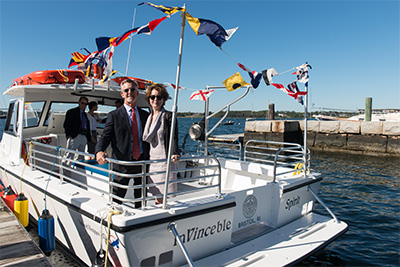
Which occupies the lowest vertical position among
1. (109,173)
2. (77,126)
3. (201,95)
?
(109,173)

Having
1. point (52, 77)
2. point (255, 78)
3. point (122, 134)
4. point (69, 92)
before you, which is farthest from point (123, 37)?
point (69, 92)

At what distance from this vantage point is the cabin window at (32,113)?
6.45 metres

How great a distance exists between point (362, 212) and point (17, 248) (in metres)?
7.63

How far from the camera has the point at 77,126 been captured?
6.02 meters

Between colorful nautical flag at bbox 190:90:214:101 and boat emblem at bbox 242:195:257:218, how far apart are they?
2278 mm

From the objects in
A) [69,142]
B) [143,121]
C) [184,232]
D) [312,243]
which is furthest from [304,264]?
[69,142]

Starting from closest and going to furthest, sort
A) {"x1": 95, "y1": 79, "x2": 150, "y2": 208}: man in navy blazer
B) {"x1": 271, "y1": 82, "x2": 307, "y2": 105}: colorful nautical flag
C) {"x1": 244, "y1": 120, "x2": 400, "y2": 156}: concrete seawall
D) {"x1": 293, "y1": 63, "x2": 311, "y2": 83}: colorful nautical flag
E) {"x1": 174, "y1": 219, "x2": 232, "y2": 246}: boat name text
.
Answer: {"x1": 174, "y1": 219, "x2": 232, "y2": 246}: boat name text
{"x1": 95, "y1": 79, "x2": 150, "y2": 208}: man in navy blazer
{"x1": 271, "y1": 82, "x2": 307, "y2": 105}: colorful nautical flag
{"x1": 293, "y1": 63, "x2": 311, "y2": 83}: colorful nautical flag
{"x1": 244, "y1": 120, "x2": 400, "y2": 156}: concrete seawall

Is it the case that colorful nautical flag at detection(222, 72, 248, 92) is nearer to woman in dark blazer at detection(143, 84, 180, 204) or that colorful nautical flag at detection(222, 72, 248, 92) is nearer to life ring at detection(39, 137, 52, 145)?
woman in dark blazer at detection(143, 84, 180, 204)

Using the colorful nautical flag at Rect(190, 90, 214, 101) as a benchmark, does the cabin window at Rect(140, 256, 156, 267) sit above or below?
below

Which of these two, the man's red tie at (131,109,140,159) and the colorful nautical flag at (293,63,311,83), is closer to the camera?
the man's red tie at (131,109,140,159)

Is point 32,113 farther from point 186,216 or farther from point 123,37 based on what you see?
point 186,216

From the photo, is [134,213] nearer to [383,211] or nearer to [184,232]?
[184,232]

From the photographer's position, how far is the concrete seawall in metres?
17.3

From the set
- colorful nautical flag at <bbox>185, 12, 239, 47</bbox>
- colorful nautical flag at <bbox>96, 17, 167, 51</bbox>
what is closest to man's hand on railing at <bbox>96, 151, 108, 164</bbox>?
colorful nautical flag at <bbox>96, 17, 167, 51</bbox>
